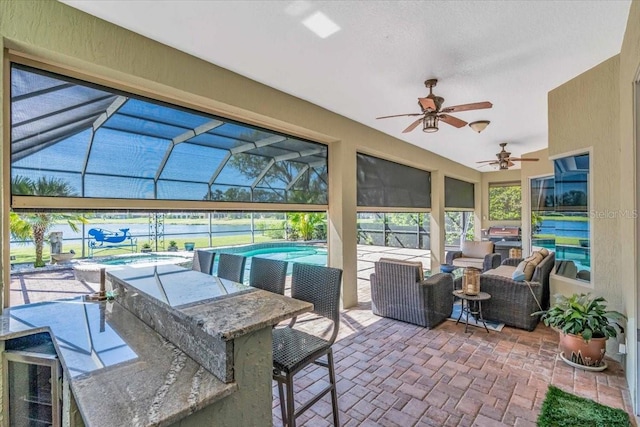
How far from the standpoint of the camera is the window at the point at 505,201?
1027cm

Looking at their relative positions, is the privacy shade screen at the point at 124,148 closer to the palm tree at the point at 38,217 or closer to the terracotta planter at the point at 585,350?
the palm tree at the point at 38,217

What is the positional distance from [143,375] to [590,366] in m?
3.85

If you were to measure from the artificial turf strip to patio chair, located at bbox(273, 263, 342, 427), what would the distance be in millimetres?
1654

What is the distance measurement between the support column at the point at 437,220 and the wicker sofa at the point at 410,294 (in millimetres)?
3479

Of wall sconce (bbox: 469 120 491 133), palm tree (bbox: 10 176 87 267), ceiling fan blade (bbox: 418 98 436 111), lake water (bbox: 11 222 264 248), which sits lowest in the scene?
lake water (bbox: 11 222 264 248)

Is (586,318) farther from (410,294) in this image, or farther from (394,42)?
(394,42)

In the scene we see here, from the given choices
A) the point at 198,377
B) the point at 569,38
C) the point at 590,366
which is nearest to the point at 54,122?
the point at 198,377

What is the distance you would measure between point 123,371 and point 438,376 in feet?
8.88

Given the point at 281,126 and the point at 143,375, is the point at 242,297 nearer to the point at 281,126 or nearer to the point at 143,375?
the point at 143,375

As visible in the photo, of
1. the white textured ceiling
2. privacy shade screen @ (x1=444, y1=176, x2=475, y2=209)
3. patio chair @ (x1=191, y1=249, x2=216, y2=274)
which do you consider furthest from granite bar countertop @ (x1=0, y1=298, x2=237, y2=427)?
privacy shade screen @ (x1=444, y1=176, x2=475, y2=209)

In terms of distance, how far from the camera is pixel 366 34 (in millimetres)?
2566

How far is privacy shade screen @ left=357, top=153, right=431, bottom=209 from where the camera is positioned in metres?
5.54

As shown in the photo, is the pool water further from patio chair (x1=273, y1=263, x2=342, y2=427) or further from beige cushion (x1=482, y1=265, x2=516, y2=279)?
patio chair (x1=273, y1=263, x2=342, y2=427)

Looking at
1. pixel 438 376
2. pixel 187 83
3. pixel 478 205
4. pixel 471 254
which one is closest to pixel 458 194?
pixel 478 205
